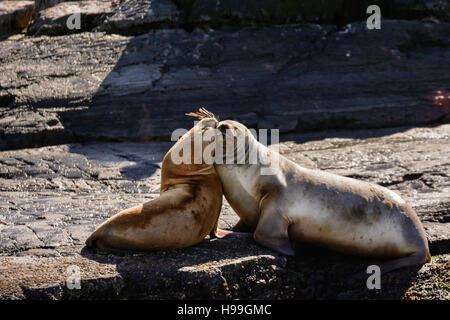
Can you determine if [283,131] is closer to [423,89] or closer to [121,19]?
[423,89]

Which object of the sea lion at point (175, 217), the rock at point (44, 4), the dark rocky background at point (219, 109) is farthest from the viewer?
the rock at point (44, 4)

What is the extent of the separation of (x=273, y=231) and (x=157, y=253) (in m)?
0.85

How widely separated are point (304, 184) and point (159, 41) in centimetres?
592

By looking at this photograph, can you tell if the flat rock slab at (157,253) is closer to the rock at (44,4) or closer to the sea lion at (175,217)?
the sea lion at (175,217)

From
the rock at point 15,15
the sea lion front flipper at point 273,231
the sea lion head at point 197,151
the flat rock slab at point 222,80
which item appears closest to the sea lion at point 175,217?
→ the sea lion head at point 197,151

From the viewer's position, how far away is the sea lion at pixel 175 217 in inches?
170

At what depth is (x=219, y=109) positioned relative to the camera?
902 cm

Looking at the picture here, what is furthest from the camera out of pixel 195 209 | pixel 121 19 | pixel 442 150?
pixel 121 19

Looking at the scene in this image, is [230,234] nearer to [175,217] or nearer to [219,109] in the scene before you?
[175,217]

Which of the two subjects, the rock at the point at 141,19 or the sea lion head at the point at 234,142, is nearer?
the sea lion head at the point at 234,142

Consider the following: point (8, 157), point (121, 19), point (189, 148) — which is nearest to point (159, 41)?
point (121, 19)

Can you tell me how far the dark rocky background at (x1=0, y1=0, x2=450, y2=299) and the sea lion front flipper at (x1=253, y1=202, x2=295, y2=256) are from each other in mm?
107

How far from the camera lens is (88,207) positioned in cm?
576

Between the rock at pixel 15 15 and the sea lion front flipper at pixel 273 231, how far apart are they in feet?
26.8
